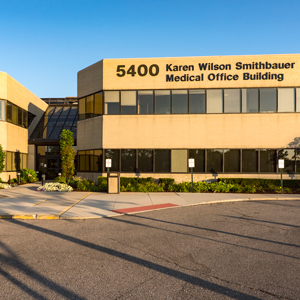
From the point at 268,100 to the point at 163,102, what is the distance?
302 inches

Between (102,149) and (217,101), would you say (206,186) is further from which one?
(102,149)

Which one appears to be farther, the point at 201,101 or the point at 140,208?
the point at 201,101

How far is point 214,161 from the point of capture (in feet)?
67.9

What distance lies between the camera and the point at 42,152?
27734 mm

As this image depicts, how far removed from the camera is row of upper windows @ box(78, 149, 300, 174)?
20484mm

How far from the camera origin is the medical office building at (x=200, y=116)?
20531mm

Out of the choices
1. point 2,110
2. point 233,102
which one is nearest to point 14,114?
point 2,110

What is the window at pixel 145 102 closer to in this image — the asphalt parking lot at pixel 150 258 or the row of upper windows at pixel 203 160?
the row of upper windows at pixel 203 160

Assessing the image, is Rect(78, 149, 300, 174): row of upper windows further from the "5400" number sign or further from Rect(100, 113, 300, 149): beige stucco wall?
the "5400" number sign

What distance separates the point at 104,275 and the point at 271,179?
16.7 m

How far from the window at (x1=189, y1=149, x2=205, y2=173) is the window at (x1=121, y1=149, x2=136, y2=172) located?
4.22 meters

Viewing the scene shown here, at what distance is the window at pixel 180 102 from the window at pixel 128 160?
4.41 meters

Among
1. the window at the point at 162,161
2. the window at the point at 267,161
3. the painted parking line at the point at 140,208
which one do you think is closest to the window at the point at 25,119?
the window at the point at 162,161

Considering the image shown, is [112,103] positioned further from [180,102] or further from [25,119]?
[25,119]
